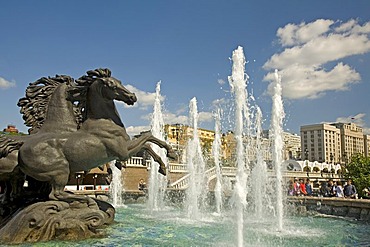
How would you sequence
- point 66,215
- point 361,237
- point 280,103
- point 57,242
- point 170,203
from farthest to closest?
point 170,203
point 280,103
point 361,237
point 66,215
point 57,242

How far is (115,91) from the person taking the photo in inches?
297

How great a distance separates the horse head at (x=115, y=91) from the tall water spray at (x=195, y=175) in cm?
636

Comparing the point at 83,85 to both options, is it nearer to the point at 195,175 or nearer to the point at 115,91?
the point at 115,91

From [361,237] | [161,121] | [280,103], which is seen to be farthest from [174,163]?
[361,237]

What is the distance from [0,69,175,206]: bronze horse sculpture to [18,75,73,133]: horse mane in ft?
0.98

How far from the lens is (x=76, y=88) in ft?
25.6

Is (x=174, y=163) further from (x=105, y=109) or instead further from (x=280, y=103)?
(x=105, y=109)

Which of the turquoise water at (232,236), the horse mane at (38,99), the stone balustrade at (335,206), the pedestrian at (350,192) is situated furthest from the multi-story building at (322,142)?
the horse mane at (38,99)

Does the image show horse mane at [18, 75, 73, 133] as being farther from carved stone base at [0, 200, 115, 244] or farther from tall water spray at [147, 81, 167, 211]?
tall water spray at [147, 81, 167, 211]

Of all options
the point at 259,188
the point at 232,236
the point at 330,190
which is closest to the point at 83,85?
the point at 232,236

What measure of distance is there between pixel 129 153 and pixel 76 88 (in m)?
1.70

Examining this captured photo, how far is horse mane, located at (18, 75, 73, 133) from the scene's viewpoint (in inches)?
336

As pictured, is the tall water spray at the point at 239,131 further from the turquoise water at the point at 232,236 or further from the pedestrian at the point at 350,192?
the pedestrian at the point at 350,192

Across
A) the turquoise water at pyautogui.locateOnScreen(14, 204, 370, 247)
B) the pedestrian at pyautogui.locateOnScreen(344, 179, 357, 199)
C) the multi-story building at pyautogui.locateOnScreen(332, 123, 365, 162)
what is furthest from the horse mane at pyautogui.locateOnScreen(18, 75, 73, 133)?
the multi-story building at pyautogui.locateOnScreen(332, 123, 365, 162)
